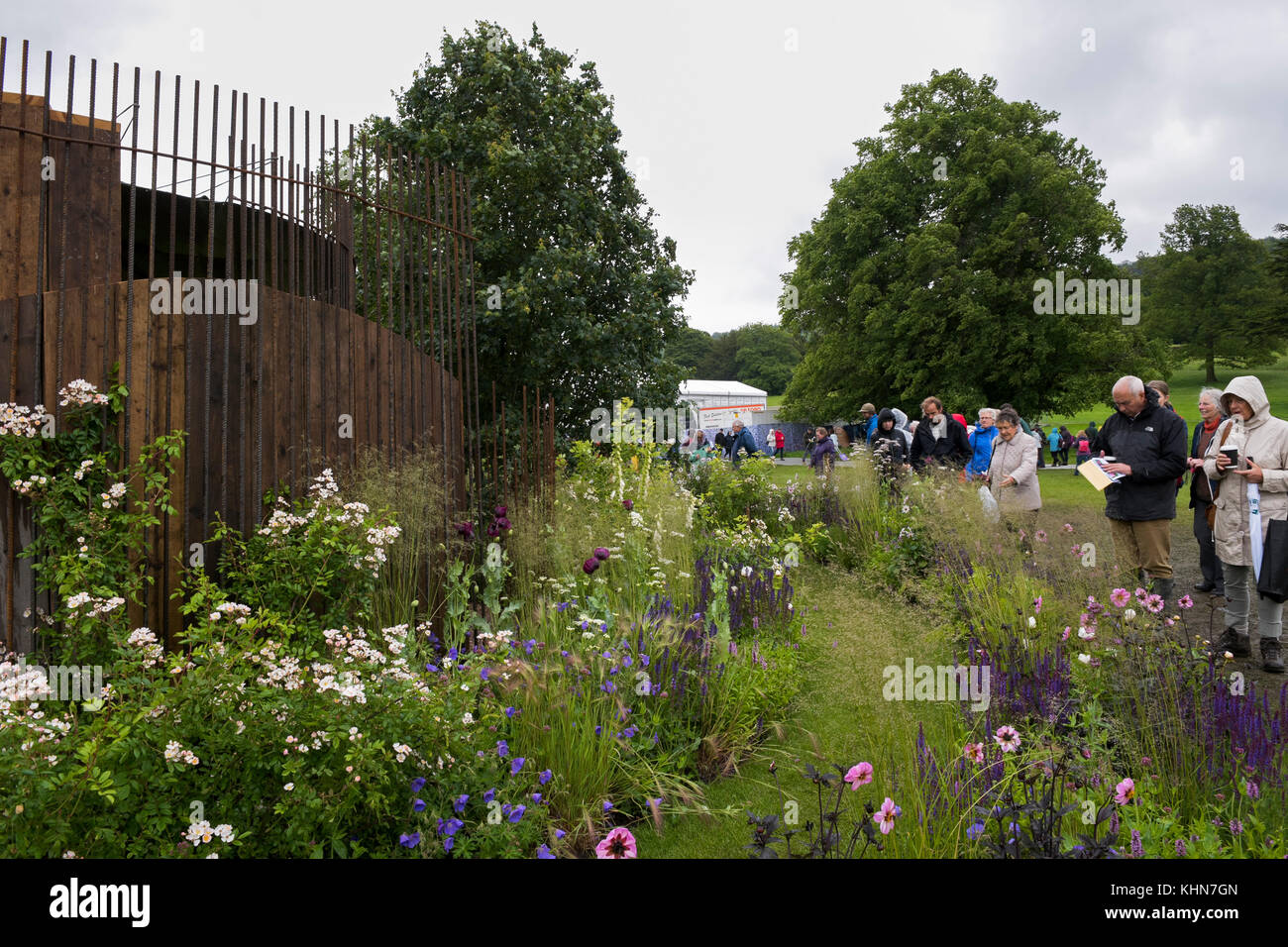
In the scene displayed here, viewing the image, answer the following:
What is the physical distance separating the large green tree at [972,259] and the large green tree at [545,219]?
518 inches

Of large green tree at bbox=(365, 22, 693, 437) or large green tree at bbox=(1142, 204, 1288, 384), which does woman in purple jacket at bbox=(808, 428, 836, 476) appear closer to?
large green tree at bbox=(365, 22, 693, 437)

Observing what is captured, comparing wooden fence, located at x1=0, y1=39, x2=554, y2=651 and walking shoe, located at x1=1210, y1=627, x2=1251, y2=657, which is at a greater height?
wooden fence, located at x1=0, y1=39, x2=554, y2=651

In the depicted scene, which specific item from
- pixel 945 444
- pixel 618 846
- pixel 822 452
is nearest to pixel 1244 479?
pixel 945 444

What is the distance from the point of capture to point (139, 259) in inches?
433

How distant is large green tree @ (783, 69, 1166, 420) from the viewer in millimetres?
23797

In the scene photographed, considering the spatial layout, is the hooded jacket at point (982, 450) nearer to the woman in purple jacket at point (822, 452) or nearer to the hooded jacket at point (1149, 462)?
the woman in purple jacket at point (822, 452)

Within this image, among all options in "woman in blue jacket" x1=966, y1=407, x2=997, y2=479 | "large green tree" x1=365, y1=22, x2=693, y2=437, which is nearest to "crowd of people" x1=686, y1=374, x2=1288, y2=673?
"woman in blue jacket" x1=966, y1=407, x2=997, y2=479

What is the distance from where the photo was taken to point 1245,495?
5.34 m

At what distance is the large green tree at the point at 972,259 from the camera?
23.8 m

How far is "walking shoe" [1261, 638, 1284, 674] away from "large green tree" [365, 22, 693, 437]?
9007mm

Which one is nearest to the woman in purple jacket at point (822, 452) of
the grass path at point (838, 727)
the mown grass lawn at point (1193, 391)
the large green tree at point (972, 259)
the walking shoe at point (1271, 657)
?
the walking shoe at point (1271, 657)

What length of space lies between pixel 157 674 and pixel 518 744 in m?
1.30

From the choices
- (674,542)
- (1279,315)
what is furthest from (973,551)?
(1279,315)
